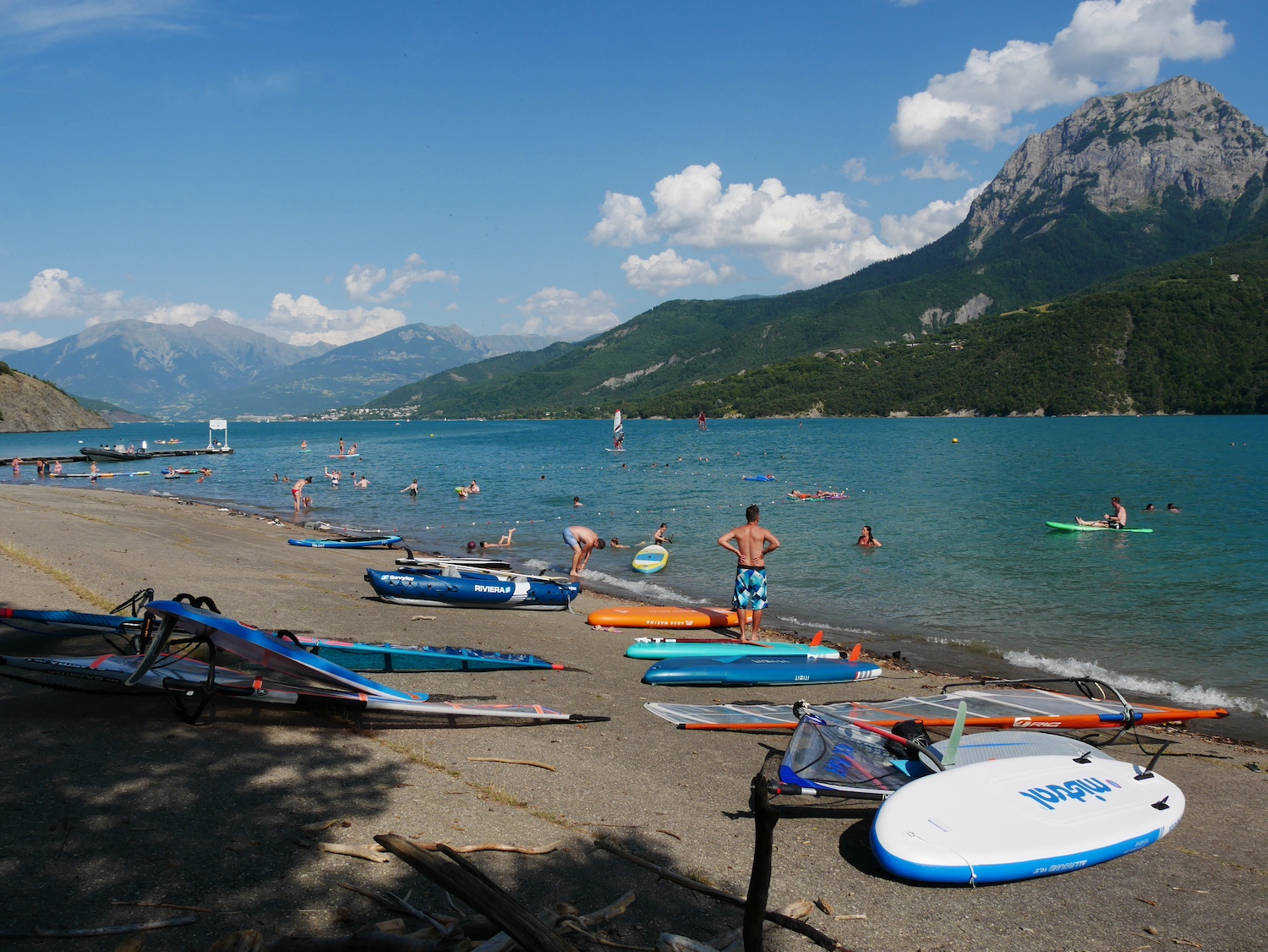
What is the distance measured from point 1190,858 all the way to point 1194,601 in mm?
14472

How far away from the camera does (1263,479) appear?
44.2 m

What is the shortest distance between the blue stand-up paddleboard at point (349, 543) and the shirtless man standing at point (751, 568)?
608 inches

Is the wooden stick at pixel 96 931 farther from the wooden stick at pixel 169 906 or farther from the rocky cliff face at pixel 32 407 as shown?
the rocky cliff face at pixel 32 407

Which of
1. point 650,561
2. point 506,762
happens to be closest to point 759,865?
point 506,762

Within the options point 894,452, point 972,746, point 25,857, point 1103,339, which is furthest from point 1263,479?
point 1103,339

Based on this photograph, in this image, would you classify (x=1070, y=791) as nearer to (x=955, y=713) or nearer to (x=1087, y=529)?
(x=955, y=713)

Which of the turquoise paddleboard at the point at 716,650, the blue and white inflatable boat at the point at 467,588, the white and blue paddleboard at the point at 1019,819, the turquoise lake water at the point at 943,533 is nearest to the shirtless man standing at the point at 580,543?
the turquoise lake water at the point at 943,533

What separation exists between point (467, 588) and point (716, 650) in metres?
5.37

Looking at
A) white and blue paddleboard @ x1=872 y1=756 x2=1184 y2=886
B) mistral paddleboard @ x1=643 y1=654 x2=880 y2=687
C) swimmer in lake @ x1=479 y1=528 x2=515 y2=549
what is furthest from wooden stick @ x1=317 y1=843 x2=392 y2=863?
swimmer in lake @ x1=479 y1=528 x2=515 y2=549

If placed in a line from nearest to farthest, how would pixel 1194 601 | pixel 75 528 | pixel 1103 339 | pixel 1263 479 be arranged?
1. pixel 1194 601
2. pixel 75 528
3. pixel 1263 479
4. pixel 1103 339

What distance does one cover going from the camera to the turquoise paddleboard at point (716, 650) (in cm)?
1183

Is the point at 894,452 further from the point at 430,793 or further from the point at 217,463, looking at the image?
the point at 430,793

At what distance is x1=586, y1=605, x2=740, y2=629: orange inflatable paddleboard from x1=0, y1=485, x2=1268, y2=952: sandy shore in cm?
495

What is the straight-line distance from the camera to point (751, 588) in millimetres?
12758
